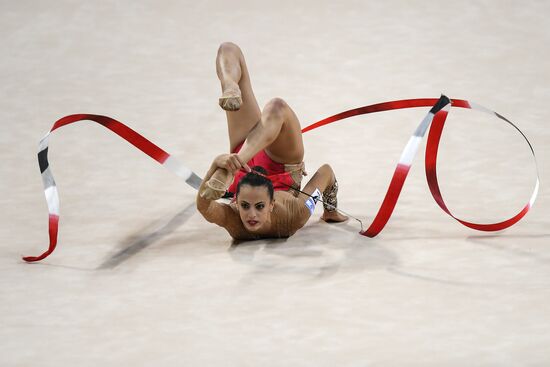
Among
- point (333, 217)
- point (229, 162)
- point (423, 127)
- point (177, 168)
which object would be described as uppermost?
point (423, 127)

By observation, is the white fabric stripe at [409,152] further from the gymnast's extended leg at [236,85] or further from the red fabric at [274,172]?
the gymnast's extended leg at [236,85]

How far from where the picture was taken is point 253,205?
307 centimetres

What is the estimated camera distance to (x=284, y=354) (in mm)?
2396

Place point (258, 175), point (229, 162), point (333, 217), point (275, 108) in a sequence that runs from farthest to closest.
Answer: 1. point (333, 217)
2. point (275, 108)
3. point (258, 175)
4. point (229, 162)

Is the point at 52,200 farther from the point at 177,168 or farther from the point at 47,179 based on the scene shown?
the point at 177,168

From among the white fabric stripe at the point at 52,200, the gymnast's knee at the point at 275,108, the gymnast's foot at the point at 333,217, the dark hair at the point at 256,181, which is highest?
the gymnast's knee at the point at 275,108

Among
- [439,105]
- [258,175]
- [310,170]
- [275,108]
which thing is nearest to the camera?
[258,175]

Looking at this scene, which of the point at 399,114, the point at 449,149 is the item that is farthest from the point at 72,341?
the point at 399,114

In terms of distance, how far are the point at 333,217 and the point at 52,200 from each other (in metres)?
0.95

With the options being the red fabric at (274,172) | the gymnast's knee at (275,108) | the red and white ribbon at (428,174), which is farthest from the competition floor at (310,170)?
the gymnast's knee at (275,108)

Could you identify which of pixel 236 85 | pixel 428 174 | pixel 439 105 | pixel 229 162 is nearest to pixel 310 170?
pixel 428 174

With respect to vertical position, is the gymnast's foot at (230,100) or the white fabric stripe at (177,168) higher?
the gymnast's foot at (230,100)

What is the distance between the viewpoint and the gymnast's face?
3.07 m

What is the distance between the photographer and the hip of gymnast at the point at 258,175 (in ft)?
9.92
